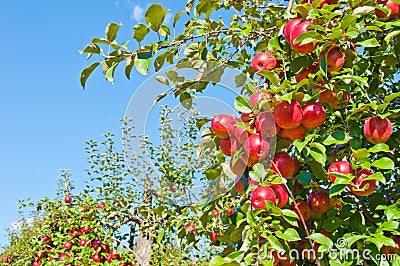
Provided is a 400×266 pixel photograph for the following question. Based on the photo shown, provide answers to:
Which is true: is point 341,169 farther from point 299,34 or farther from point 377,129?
point 299,34

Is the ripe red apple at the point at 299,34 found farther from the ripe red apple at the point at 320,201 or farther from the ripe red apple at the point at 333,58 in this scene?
the ripe red apple at the point at 320,201

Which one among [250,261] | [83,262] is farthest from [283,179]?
[83,262]

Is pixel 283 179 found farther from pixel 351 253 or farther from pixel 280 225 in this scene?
pixel 351 253

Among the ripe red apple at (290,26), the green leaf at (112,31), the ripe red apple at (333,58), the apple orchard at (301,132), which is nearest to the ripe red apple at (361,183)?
the apple orchard at (301,132)

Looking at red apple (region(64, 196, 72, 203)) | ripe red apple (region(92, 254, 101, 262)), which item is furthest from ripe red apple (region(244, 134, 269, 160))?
red apple (region(64, 196, 72, 203))

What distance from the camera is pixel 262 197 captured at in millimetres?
845

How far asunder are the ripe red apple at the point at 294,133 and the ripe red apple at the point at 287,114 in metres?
0.03

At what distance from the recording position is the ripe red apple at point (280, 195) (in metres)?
0.89

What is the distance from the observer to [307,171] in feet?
3.31

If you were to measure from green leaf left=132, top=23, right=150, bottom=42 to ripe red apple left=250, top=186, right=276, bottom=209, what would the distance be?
46cm

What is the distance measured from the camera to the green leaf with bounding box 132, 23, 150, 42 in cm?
99

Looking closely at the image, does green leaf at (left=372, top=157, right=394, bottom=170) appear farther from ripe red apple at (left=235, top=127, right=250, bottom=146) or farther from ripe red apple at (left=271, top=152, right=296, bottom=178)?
ripe red apple at (left=235, top=127, right=250, bottom=146)

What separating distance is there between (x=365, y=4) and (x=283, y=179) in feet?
1.46

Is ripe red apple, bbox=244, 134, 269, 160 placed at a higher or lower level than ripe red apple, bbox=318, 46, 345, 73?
lower
